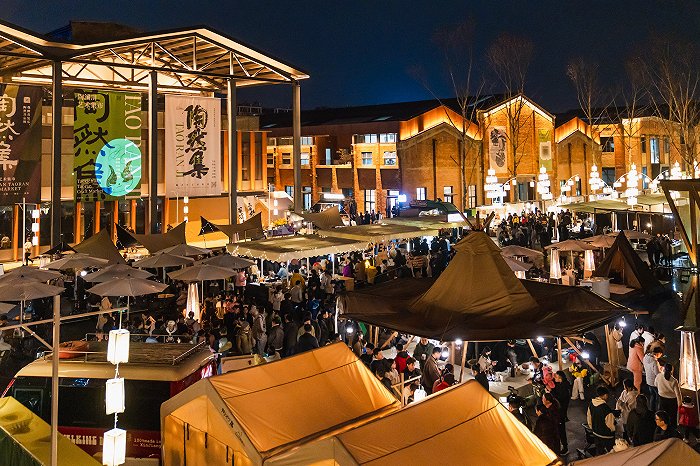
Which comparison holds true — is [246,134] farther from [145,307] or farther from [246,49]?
[145,307]

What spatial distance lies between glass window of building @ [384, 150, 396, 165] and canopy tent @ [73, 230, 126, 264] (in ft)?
78.5

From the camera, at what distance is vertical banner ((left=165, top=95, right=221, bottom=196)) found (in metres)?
23.1

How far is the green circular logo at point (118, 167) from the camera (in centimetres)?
2231

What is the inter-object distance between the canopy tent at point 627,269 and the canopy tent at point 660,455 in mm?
10140

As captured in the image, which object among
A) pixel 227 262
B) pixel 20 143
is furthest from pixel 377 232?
pixel 20 143

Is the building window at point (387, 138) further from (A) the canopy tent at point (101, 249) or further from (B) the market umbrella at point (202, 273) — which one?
(B) the market umbrella at point (202, 273)

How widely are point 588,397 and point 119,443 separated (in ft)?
25.1

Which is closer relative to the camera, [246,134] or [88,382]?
[88,382]

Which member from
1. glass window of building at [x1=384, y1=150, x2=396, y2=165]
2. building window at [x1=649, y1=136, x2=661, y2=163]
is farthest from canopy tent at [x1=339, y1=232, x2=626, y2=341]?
building window at [x1=649, y1=136, x2=661, y2=163]

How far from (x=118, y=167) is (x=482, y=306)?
56.6ft

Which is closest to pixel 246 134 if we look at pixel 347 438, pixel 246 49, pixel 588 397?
pixel 246 49

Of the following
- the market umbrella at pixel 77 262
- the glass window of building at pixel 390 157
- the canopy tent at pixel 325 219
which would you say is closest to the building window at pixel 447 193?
the glass window of building at pixel 390 157

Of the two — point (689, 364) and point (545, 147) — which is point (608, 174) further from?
point (689, 364)

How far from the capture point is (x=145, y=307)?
17.6 metres
